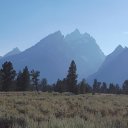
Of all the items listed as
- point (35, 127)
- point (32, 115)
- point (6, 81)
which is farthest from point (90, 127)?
point (6, 81)

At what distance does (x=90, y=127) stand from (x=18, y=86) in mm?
97860

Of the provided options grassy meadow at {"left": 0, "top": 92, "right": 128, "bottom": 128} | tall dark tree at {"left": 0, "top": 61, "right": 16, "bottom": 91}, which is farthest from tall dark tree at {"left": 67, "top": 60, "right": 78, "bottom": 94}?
grassy meadow at {"left": 0, "top": 92, "right": 128, "bottom": 128}

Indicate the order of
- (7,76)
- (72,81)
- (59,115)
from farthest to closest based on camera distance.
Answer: (72,81) < (7,76) < (59,115)

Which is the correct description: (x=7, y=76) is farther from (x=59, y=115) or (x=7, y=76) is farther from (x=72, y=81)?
(x=59, y=115)

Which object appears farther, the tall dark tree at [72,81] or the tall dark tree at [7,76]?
the tall dark tree at [72,81]

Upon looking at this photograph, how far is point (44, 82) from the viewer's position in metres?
162

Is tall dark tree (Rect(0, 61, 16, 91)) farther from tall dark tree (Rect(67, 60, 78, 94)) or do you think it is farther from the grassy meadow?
the grassy meadow

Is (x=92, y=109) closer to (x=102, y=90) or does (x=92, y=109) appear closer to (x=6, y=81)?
(x=6, y=81)

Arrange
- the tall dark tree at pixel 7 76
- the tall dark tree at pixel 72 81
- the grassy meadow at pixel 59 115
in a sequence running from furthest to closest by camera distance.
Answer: the tall dark tree at pixel 72 81, the tall dark tree at pixel 7 76, the grassy meadow at pixel 59 115

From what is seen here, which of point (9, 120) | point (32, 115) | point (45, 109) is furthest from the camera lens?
point (45, 109)

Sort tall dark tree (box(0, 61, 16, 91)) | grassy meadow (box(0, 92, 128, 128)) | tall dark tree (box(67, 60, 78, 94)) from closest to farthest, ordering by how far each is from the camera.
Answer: grassy meadow (box(0, 92, 128, 128)), tall dark tree (box(0, 61, 16, 91)), tall dark tree (box(67, 60, 78, 94))

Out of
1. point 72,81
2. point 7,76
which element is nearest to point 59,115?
point 7,76

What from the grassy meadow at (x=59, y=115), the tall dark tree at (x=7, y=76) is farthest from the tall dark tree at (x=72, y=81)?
the grassy meadow at (x=59, y=115)

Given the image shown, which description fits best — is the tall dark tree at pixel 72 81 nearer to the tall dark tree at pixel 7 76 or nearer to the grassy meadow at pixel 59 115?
the tall dark tree at pixel 7 76
